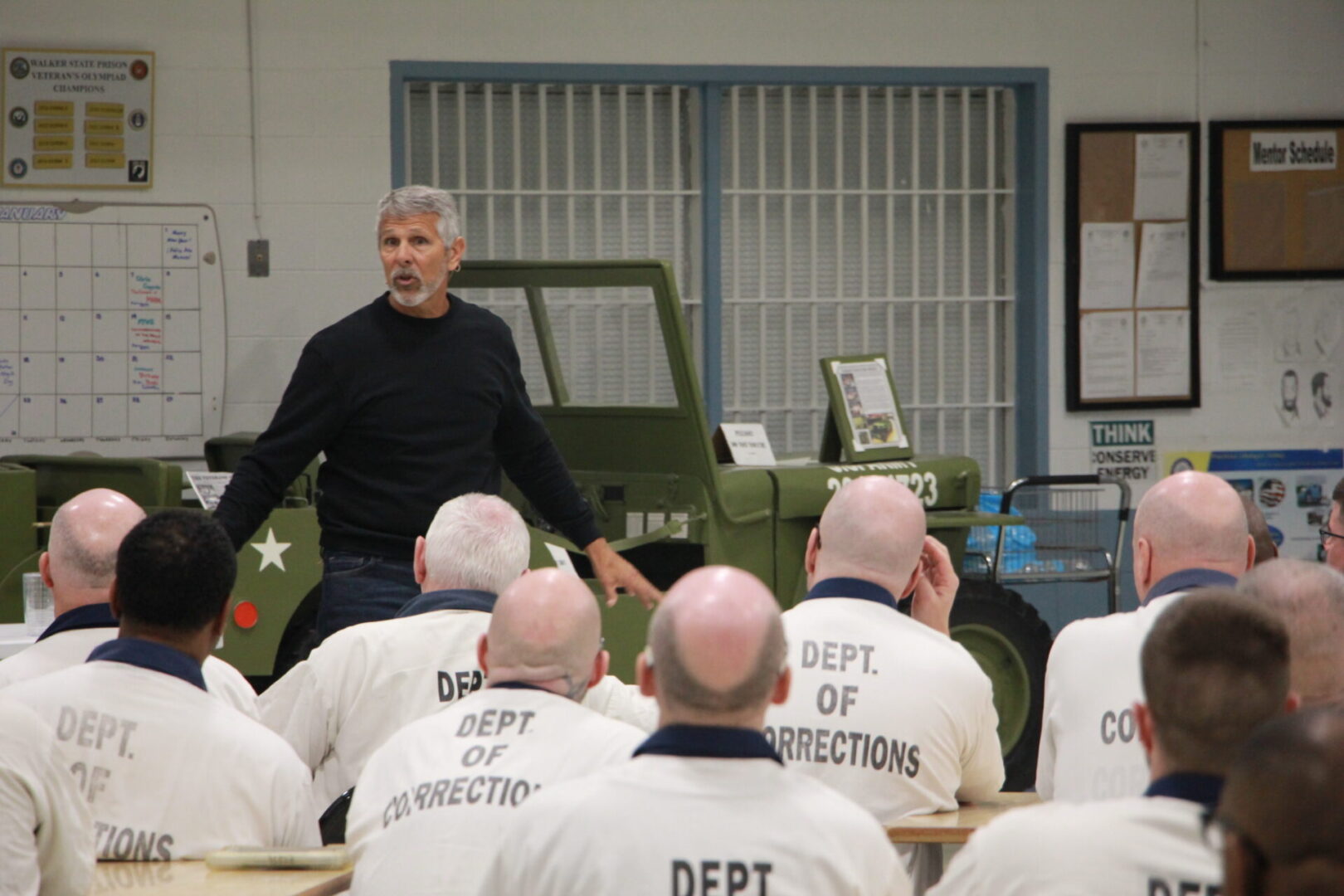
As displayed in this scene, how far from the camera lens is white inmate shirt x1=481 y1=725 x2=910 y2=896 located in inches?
65.8

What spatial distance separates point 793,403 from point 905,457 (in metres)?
1.83

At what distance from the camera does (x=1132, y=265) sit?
7.47 m

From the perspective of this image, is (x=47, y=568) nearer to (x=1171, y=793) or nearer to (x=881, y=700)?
(x=881, y=700)

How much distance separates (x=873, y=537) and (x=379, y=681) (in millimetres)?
890

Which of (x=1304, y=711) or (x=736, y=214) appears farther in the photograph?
(x=736, y=214)

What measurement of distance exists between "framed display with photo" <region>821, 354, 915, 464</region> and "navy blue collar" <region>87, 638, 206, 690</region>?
3419 millimetres

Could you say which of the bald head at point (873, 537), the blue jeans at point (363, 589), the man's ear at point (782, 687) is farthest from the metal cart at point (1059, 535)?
the man's ear at point (782, 687)

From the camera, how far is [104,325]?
6551 mm

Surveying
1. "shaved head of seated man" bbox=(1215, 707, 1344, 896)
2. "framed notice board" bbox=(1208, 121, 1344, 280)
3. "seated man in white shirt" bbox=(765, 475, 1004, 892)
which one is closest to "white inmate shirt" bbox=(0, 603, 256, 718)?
"seated man in white shirt" bbox=(765, 475, 1004, 892)

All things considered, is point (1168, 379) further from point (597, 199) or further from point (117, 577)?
point (117, 577)

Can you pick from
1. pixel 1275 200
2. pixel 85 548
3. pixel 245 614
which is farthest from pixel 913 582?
pixel 1275 200

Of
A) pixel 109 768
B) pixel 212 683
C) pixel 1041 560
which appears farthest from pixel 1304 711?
pixel 1041 560

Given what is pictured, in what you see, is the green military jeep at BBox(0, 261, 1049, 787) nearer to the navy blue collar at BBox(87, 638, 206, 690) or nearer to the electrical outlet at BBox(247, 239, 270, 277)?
the electrical outlet at BBox(247, 239, 270, 277)

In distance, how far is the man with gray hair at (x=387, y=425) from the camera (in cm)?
360
